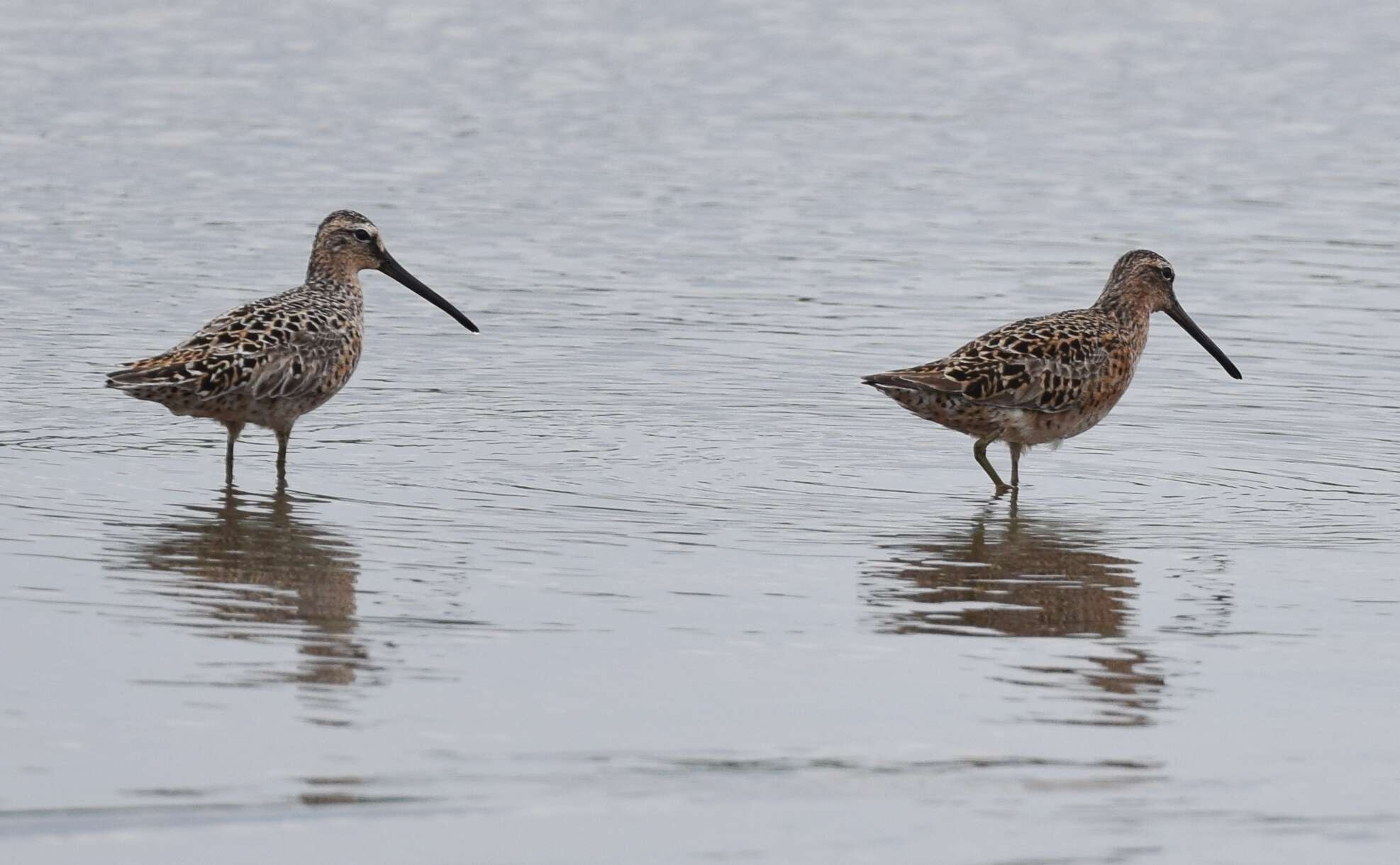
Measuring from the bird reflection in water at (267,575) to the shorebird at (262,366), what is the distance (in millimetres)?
373

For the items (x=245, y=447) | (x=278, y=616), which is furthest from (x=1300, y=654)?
(x=245, y=447)

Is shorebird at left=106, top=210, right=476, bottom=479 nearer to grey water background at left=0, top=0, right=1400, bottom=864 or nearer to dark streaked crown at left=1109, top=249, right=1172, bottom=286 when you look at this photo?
grey water background at left=0, top=0, right=1400, bottom=864

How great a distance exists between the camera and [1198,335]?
38.9 ft

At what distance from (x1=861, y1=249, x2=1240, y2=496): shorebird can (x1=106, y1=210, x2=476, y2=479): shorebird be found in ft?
7.70

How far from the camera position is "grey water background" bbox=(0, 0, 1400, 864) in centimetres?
583

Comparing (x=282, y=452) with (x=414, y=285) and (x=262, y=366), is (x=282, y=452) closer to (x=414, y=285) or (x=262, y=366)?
(x=262, y=366)

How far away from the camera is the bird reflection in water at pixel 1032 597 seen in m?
6.96

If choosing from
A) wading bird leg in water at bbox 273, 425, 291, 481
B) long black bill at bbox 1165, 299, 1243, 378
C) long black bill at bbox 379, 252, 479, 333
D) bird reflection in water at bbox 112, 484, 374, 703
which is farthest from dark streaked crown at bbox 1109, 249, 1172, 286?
bird reflection in water at bbox 112, 484, 374, 703

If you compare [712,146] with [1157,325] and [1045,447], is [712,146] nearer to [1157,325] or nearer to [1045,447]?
[1157,325]

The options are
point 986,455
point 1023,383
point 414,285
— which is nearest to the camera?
point 1023,383

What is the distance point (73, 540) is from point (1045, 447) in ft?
16.9

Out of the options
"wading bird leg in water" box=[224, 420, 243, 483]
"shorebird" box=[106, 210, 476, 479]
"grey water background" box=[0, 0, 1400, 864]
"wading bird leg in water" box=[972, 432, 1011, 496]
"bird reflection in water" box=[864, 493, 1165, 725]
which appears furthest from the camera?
"wading bird leg in water" box=[972, 432, 1011, 496]

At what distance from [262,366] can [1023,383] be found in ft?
10.8

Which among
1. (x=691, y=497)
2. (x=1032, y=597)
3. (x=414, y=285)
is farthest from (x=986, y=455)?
(x=414, y=285)
